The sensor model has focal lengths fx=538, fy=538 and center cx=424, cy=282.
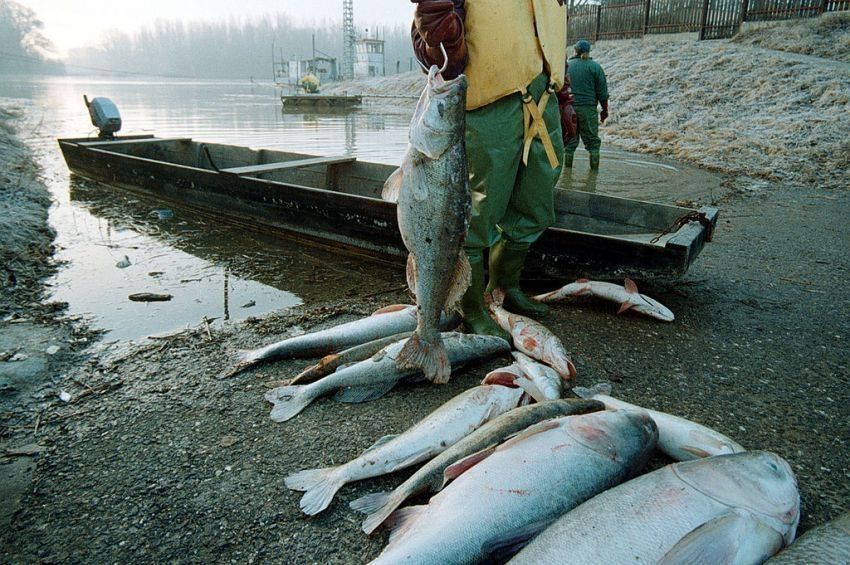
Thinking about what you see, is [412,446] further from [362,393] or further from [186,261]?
[186,261]

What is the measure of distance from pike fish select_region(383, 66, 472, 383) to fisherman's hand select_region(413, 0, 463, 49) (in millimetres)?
351

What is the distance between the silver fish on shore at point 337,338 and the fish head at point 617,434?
186 cm

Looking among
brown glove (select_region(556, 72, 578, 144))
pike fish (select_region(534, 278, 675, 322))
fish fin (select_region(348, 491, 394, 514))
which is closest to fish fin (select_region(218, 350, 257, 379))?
fish fin (select_region(348, 491, 394, 514))

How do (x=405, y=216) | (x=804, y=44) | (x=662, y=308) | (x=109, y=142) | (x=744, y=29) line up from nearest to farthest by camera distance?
(x=405, y=216) → (x=662, y=308) → (x=109, y=142) → (x=804, y=44) → (x=744, y=29)

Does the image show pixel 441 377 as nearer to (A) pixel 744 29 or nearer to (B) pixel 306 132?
(B) pixel 306 132

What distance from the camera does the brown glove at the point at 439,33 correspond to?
3.23 metres

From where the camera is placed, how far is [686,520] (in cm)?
201

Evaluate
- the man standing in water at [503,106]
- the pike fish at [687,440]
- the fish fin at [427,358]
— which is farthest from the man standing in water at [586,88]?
the pike fish at [687,440]

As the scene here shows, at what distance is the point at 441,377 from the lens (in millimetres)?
3398

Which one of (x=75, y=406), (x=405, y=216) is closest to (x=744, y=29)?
(x=405, y=216)

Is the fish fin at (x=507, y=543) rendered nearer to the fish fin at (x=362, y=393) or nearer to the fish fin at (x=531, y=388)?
the fish fin at (x=531, y=388)

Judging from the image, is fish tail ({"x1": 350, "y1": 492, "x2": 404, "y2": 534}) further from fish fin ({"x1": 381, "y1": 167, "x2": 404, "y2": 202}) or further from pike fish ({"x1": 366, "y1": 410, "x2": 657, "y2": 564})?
fish fin ({"x1": 381, "y1": 167, "x2": 404, "y2": 202})

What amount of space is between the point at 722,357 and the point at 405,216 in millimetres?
2696

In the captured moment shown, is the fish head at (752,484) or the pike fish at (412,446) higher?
the fish head at (752,484)
